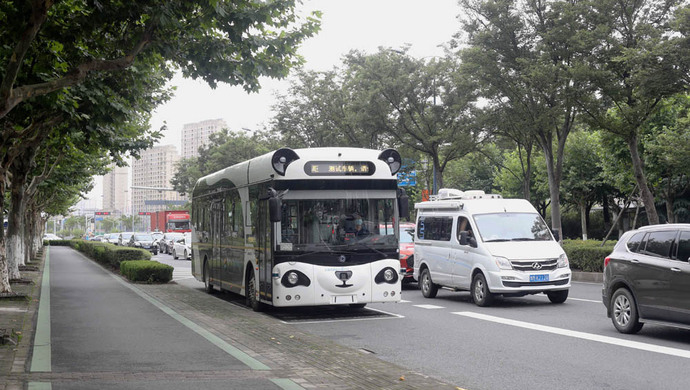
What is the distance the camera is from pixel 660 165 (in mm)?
Answer: 38219

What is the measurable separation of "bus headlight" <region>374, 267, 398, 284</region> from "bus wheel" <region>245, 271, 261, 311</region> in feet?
8.41

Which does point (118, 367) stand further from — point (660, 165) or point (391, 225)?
point (660, 165)

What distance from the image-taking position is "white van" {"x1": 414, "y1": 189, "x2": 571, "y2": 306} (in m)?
13.7

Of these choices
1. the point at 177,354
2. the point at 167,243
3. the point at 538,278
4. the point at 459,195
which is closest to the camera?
the point at 177,354

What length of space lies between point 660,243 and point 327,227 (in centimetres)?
537

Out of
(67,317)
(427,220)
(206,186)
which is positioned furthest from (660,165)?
(67,317)

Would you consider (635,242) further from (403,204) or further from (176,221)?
(176,221)

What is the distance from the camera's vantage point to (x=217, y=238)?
16828 millimetres

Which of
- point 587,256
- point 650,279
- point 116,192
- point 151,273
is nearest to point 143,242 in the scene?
point 151,273

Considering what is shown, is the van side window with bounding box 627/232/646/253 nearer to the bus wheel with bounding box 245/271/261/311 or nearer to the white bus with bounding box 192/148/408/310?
the white bus with bounding box 192/148/408/310

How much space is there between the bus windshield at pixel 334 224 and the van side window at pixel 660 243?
4382mm

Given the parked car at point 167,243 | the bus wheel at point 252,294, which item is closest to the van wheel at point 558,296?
the bus wheel at point 252,294

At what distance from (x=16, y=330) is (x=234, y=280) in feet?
17.6

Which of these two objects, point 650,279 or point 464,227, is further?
point 464,227
